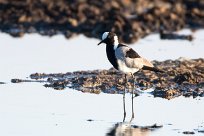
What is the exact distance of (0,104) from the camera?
1413 cm

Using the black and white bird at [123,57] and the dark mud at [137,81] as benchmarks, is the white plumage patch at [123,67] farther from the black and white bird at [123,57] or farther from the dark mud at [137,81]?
the dark mud at [137,81]

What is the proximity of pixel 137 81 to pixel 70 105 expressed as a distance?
2808 millimetres

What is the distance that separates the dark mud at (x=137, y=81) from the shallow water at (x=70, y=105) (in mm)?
363

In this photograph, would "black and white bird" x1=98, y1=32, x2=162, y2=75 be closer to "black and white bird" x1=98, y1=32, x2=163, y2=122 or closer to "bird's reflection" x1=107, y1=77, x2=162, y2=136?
"black and white bird" x1=98, y1=32, x2=163, y2=122

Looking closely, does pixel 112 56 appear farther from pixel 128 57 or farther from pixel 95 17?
pixel 95 17

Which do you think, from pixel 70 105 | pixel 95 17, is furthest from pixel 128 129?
pixel 95 17

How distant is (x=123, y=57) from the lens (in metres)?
15.0

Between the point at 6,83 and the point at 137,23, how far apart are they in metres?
9.65

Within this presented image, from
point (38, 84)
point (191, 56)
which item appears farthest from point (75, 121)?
point (191, 56)

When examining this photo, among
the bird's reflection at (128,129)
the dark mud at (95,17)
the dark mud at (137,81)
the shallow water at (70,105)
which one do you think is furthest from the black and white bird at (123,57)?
the dark mud at (95,17)

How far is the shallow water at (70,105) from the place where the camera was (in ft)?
41.1

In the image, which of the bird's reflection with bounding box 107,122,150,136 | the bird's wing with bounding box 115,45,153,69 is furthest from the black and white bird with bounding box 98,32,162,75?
the bird's reflection with bounding box 107,122,150,136

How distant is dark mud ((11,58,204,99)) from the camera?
619 inches

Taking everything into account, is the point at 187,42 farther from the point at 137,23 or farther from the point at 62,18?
the point at 62,18
